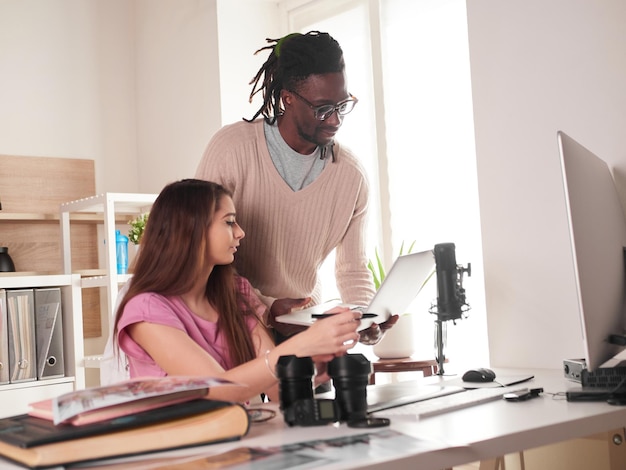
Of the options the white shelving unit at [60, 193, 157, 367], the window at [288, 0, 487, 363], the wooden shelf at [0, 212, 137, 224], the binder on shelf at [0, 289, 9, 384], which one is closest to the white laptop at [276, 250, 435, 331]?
the window at [288, 0, 487, 363]

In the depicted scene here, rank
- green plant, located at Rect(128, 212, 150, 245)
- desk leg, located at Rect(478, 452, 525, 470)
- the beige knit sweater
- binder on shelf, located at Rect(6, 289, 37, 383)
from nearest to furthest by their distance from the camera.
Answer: desk leg, located at Rect(478, 452, 525, 470), the beige knit sweater, binder on shelf, located at Rect(6, 289, 37, 383), green plant, located at Rect(128, 212, 150, 245)

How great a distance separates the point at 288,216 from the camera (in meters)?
2.08

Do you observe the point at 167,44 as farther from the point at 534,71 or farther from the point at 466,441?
the point at 466,441

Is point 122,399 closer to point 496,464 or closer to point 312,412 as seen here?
point 312,412

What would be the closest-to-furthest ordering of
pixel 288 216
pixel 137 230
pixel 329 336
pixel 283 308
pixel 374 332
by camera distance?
pixel 329 336
pixel 374 332
pixel 283 308
pixel 288 216
pixel 137 230

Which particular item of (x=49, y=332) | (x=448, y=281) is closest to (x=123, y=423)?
(x=448, y=281)

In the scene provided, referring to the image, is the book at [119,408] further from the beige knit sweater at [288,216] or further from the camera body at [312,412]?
the beige knit sweater at [288,216]

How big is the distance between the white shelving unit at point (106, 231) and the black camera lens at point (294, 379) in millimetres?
2032

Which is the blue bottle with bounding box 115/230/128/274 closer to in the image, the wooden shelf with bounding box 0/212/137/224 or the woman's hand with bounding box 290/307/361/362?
the wooden shelf with bounding box 0/212/137/224

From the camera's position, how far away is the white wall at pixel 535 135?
1965 millimetres

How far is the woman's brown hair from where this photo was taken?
174cm

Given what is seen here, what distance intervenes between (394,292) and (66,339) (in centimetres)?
215

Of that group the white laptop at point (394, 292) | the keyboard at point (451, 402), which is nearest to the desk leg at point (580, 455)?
the keyboard at point (451, 402)

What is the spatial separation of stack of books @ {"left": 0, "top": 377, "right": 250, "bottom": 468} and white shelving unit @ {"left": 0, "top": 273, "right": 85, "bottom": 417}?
213cm
